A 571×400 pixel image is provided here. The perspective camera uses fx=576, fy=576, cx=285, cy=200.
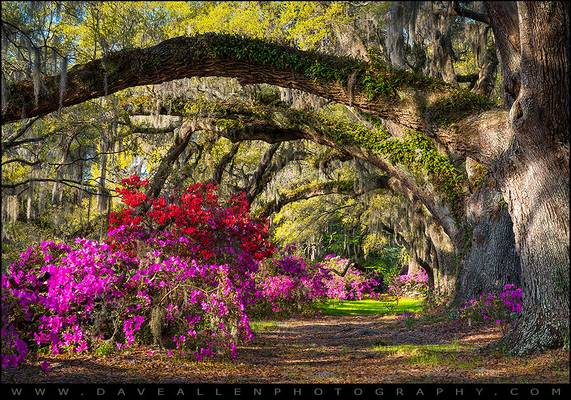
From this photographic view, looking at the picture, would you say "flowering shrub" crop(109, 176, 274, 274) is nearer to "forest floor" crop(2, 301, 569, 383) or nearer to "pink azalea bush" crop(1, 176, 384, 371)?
"pink azalea bush" crop(1, 176, 384, 371)

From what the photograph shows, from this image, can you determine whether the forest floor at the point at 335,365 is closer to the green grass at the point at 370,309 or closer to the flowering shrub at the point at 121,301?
the flowering shrub at the point at 121,301

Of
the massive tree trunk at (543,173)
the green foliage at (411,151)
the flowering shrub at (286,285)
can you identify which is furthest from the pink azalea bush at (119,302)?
the flowering shrub at (286,285)

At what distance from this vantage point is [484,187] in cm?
1165

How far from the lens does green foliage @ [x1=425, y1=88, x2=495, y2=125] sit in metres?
8.92

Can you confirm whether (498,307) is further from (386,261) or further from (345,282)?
(386,261)

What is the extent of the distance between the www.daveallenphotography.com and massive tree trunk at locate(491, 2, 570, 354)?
0.02 meters

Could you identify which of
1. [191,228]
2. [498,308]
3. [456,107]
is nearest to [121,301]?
[191,228]

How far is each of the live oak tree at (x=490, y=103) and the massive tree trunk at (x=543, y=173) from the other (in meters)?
0.01

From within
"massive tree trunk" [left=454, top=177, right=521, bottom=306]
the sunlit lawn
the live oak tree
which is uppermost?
the live oak tree

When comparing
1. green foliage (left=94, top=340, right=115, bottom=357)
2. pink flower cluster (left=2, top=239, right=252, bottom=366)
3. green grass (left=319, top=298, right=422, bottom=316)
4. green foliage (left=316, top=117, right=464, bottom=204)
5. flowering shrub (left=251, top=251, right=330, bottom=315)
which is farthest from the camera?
green grass (left=319, top=298, right=422, bottom=316)

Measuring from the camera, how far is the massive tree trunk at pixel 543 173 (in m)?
6.25

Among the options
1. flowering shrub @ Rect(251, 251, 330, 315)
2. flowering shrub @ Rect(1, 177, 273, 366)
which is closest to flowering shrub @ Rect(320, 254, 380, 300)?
flowering shrub @ Rect(251, 251, 330, 315)
